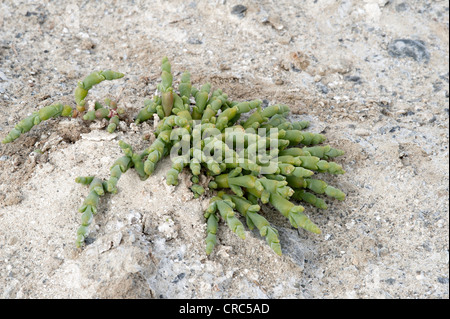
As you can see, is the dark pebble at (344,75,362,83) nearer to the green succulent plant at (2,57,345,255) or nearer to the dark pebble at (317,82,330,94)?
the dark pebble at (317,82,330,94)

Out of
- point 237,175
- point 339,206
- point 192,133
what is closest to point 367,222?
point 339,206

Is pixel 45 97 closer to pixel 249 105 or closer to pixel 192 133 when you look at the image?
pixel 192 133

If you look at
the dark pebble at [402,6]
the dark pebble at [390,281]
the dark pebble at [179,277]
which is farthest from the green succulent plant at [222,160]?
the dark pebble at [402,6]

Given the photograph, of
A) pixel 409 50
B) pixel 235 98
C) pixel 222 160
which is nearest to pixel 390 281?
pixel 222 160

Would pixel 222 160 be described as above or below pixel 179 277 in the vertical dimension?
above

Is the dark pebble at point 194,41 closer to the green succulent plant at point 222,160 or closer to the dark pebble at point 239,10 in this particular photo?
the dark pebble at point 239,10

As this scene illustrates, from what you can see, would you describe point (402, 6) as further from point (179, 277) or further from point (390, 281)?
point (179, 277)
